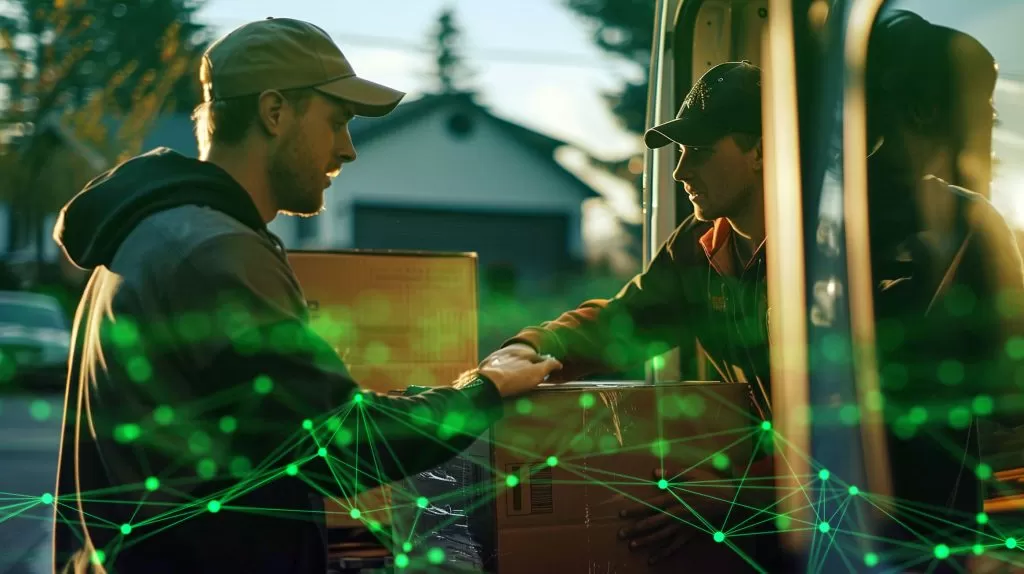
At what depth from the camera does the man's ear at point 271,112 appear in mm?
2301

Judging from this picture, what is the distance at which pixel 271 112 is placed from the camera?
2312 millimetres

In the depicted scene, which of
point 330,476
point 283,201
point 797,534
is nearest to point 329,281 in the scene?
point 283,201

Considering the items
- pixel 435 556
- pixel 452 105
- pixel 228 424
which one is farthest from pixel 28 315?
pixel 452 105

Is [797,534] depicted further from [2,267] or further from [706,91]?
[2,267]

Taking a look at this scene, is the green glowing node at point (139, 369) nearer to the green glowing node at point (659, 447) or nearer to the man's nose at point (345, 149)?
the man's nose at point (345, 149)

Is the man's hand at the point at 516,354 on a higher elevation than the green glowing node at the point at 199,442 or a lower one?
higher

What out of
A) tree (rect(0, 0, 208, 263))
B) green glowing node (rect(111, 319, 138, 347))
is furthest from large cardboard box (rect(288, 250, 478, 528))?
tree (rect(0, 0, 208, 263))

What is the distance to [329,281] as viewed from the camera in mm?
3793

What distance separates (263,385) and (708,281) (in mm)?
1733

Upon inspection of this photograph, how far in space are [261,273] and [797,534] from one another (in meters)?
1.16

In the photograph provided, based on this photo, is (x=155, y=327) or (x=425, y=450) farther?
(x=425, y=450)

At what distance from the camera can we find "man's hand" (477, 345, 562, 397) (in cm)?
251

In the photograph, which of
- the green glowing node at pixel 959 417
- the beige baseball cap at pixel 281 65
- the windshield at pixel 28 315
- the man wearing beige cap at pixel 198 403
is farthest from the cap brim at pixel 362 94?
the windshield at pixel 28 315

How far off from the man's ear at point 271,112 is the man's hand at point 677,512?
1.15m
